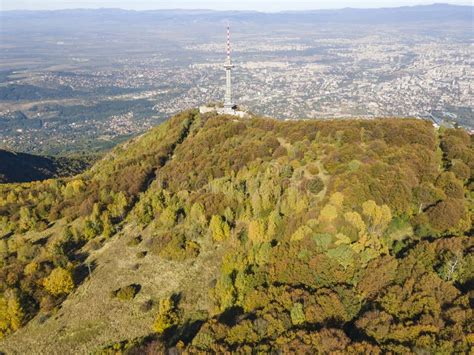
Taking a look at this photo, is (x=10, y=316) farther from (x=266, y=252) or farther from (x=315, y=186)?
(x=315, y=186)

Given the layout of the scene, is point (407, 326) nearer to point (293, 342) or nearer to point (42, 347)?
point (293, 342)

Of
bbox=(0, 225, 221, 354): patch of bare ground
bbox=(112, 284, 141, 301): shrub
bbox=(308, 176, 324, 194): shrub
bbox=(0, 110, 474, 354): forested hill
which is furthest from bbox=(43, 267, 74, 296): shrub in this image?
bbox=(308, 176, 324, 194): shrub

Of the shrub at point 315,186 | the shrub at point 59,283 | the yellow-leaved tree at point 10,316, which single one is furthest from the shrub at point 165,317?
the shrub at point 315,186

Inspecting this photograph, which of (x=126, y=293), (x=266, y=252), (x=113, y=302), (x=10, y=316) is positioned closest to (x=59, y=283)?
(x=10, y=316)

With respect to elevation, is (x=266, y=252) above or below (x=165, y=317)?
above

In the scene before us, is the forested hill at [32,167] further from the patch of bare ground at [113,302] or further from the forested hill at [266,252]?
the patch of bare ground at [113,302]

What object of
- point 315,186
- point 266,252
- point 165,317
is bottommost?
point 165,317

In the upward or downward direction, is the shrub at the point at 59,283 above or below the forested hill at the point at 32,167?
above
